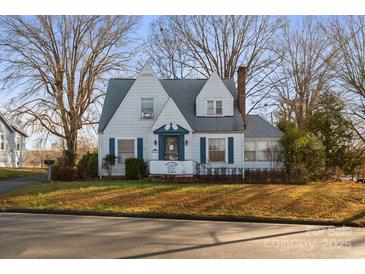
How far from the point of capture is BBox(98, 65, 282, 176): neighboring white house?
2419 cm

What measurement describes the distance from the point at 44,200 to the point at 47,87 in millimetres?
20524

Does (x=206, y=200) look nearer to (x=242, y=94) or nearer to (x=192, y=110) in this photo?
(x=192, y=110)

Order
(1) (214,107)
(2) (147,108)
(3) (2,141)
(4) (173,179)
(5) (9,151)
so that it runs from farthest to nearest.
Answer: (5) (9,151), (3) (2,141), (1) (214,107), (2) (147,108), (4) (173,179)

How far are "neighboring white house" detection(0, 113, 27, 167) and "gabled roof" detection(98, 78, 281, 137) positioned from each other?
1966cm

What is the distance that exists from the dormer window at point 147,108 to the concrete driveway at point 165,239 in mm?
12358

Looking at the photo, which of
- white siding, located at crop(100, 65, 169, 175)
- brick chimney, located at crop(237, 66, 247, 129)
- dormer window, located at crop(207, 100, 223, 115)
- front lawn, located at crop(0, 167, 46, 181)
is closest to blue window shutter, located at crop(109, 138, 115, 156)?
white siding, located at crop(100, 65, 169, 175)

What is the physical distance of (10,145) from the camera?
44750 millimetres

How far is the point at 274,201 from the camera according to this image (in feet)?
50.7

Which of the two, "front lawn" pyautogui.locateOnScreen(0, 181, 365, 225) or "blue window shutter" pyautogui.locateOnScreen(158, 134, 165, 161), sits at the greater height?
"blue window shutter" pyautogui.locateOnScreen(158, 134, 165, 161)

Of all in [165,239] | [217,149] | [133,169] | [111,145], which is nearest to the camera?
[165,239]

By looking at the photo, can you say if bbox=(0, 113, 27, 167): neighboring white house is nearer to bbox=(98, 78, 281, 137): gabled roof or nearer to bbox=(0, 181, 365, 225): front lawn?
bbox=(98, 78, 281, 137): gabled roof

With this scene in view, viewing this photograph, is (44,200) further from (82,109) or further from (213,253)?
(82,109)

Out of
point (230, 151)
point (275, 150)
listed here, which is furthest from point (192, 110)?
point (275, 150)

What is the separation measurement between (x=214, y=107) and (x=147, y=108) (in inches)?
170
